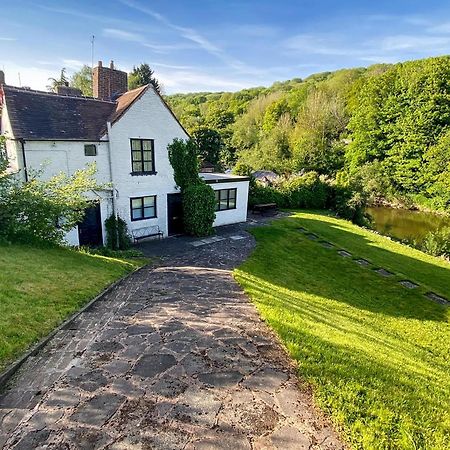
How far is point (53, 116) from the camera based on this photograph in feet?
45.3

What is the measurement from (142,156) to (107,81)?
684cm

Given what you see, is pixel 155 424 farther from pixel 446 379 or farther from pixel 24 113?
pixel 24 113

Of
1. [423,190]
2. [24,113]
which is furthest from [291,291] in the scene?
[423,190]

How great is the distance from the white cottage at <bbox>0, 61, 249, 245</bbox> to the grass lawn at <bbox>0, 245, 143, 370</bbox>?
3.97m

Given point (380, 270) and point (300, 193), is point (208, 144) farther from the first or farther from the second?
point (380, 270)

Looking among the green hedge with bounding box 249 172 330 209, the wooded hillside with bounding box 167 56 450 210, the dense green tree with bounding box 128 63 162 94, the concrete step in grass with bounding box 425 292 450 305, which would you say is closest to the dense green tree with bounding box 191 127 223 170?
the wooded hillside with bounding box 167 56 450 210

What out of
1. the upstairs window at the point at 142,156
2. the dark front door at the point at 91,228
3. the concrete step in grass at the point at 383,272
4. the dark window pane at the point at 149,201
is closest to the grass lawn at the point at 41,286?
the dark front door at the point at 91,228

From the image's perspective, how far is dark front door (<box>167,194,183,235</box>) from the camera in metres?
17.2

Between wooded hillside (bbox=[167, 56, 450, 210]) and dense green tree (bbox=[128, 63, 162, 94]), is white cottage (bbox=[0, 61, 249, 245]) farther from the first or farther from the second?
dense green tree (bbox=[128, 63, 162, 94])

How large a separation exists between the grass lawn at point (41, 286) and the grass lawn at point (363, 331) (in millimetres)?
4411

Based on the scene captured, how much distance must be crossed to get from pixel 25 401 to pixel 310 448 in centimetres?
371

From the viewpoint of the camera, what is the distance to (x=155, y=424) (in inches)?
150

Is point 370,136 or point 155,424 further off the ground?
point 370,136

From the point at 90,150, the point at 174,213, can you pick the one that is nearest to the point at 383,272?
the point at 174,213
